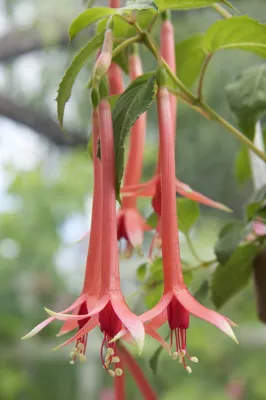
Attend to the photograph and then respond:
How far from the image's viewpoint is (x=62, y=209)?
4.02 ft

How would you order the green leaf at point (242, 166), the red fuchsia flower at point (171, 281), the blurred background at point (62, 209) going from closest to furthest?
the red fuchsia flower at point (171, 281), the green leaf at point (242, 166), the blurred background at point (62, 209)

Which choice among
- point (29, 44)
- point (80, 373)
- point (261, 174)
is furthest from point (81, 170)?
point (261, 174)

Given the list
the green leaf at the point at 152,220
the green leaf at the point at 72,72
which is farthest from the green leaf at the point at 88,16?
the green leaf at the point at 152,220

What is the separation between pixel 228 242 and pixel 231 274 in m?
0.04

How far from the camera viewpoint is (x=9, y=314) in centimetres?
132

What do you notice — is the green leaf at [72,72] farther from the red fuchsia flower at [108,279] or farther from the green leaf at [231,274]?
the green leaf at [231,274]

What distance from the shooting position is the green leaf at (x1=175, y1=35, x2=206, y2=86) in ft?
1.09

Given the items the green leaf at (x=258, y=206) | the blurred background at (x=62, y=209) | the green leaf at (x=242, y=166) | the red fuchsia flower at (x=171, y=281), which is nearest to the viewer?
the red fuchsia flower at (x=171, y=281)

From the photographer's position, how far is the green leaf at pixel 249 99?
28 cm

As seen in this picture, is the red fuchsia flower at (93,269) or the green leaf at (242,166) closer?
the red fuchsia flower at (93,269)

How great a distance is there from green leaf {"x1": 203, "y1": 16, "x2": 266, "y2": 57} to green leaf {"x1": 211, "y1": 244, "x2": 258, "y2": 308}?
12 cm

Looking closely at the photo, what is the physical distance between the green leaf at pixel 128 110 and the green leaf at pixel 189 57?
102 mm

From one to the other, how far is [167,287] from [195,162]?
103 cm

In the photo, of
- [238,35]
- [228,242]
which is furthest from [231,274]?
[238,35]
